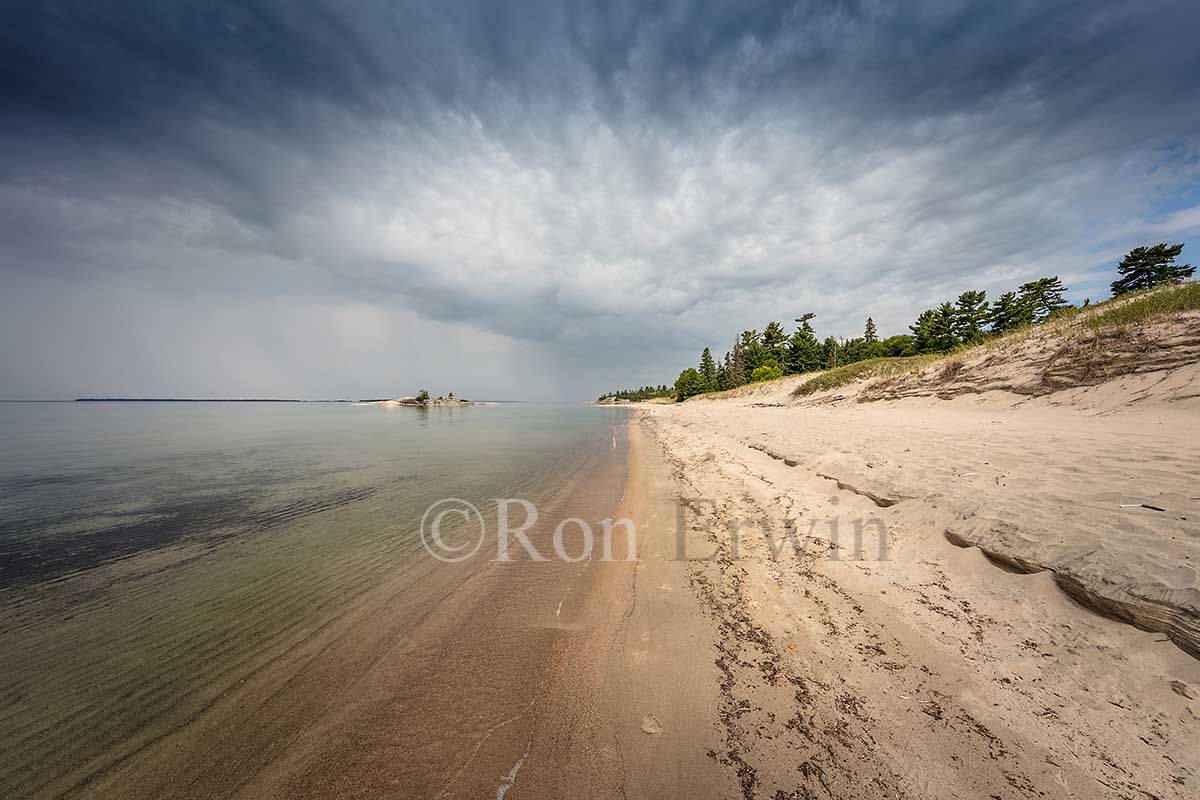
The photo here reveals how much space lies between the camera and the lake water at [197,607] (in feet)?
9.92

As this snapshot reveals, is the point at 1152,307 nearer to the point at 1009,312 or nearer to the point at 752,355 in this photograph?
the point at 1009,312

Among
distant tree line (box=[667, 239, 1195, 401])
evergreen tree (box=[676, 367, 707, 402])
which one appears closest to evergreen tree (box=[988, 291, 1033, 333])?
distant tree line (box=[667, 239, 1195, 401])

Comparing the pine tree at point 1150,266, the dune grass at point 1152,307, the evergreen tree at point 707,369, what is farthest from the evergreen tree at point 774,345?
the dune grass at point 1152,307

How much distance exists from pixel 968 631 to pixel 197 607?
904cm

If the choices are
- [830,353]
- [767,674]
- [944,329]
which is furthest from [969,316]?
[767,674]

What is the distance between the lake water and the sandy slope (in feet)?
8.83

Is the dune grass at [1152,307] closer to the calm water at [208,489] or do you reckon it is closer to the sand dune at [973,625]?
the sand dune at [973,625]

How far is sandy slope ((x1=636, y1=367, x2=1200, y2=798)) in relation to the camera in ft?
7.89

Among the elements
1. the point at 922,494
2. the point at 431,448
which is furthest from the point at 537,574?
the point at 431,448

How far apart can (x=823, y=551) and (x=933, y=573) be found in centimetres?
124

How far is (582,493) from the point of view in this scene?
34.9 ft

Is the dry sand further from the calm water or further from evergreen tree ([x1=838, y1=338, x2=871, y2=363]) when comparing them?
evergreen tree ([x1=838, y1=338, x2=871, y2=363])

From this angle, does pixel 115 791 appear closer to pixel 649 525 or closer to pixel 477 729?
pixel 477 729

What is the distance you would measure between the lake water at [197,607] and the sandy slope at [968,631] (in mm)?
2691
